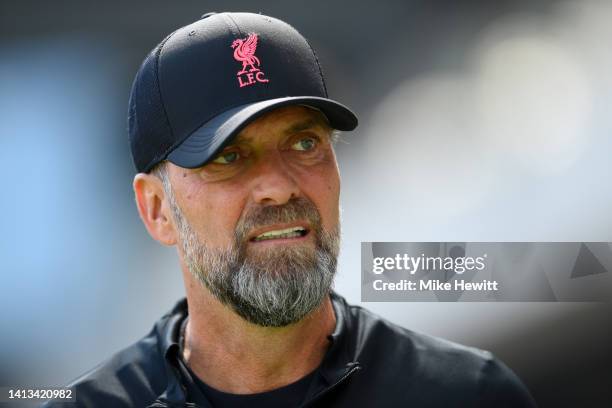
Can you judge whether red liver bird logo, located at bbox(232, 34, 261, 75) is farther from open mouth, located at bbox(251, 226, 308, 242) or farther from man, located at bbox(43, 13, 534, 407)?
open mouth, located at bbox(251, 226, 308, 242)

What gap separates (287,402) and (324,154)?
15.8 inches

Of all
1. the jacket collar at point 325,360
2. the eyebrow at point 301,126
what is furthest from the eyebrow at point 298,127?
the jacket collar at point 325,360

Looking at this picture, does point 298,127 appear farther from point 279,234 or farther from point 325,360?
point 325,360

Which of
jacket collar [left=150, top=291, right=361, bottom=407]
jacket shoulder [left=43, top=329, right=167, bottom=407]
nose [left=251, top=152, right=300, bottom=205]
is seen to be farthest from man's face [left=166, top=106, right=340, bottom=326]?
jacket shoulder [left=43, top=329, right=167, bottom=407]

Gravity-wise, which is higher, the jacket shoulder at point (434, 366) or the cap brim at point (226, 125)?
the cap brim at point (226, 125)

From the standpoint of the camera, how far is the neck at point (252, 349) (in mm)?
1413

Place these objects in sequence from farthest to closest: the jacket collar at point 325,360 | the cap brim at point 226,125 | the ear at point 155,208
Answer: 1. the ear at point 155,208
2. the jacket collar at point 325,360
3. the cap brim at point 226,125

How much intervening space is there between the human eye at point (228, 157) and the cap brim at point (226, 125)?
36 mm

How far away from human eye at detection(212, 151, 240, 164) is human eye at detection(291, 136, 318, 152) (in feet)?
0.30

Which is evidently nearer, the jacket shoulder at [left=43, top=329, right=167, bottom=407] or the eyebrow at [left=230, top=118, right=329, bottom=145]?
the eyebrow at [left=230, top=118, right=329, bottom=145]

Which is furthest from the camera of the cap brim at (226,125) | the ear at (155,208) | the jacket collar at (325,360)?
the ear at (155,208)

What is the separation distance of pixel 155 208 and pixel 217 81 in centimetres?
28

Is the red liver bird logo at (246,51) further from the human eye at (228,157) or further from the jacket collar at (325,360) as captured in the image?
the jacket collar at (325,360)

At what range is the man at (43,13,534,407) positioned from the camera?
1.32m
